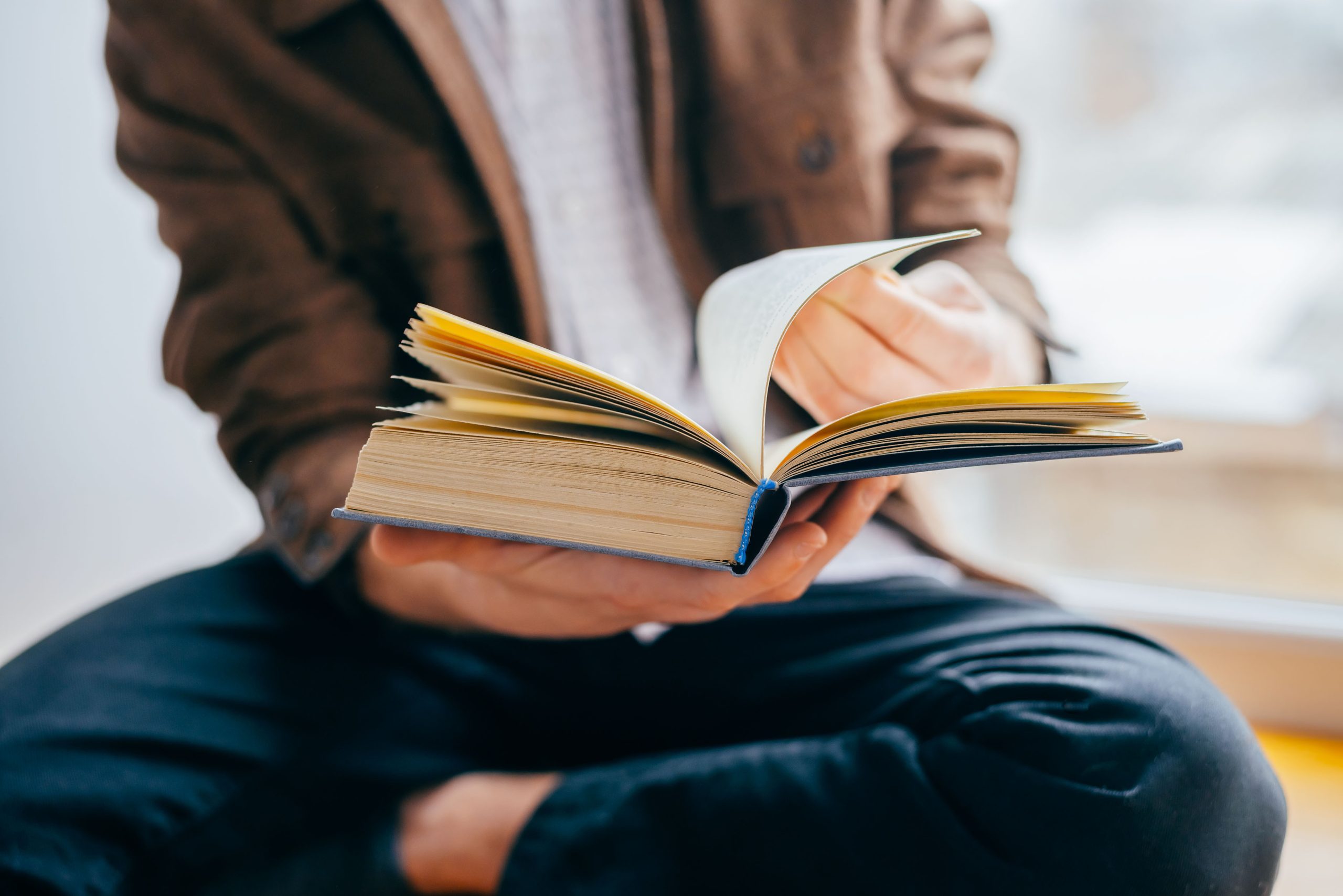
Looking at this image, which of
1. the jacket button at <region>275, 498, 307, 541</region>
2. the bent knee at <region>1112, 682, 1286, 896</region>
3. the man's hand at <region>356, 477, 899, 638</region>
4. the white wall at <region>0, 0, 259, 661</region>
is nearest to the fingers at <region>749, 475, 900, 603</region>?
the man's hand at <region>356, 477, 899, 638</region>

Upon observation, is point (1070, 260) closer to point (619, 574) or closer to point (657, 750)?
point (657, 750)

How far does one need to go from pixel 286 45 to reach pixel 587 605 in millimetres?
548

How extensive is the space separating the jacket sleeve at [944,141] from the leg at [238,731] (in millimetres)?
500

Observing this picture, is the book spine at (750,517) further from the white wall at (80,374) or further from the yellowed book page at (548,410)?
the white wall at (80,374)

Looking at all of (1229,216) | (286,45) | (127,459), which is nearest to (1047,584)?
(1229,216)

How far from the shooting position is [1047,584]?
1.37m

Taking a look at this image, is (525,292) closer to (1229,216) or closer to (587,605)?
(587,605)

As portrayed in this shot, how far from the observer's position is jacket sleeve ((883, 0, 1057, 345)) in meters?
0.80

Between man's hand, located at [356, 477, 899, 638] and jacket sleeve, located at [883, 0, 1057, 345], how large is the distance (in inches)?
15.4

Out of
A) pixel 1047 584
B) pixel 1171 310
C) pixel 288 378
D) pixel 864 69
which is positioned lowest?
pixel 1047 584

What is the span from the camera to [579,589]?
0.50 m

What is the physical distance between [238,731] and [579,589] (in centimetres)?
30

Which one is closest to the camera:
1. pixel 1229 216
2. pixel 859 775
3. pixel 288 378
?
pixel 859 775

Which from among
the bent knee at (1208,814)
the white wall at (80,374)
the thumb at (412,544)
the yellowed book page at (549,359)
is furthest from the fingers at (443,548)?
the white wall at (80,374)
